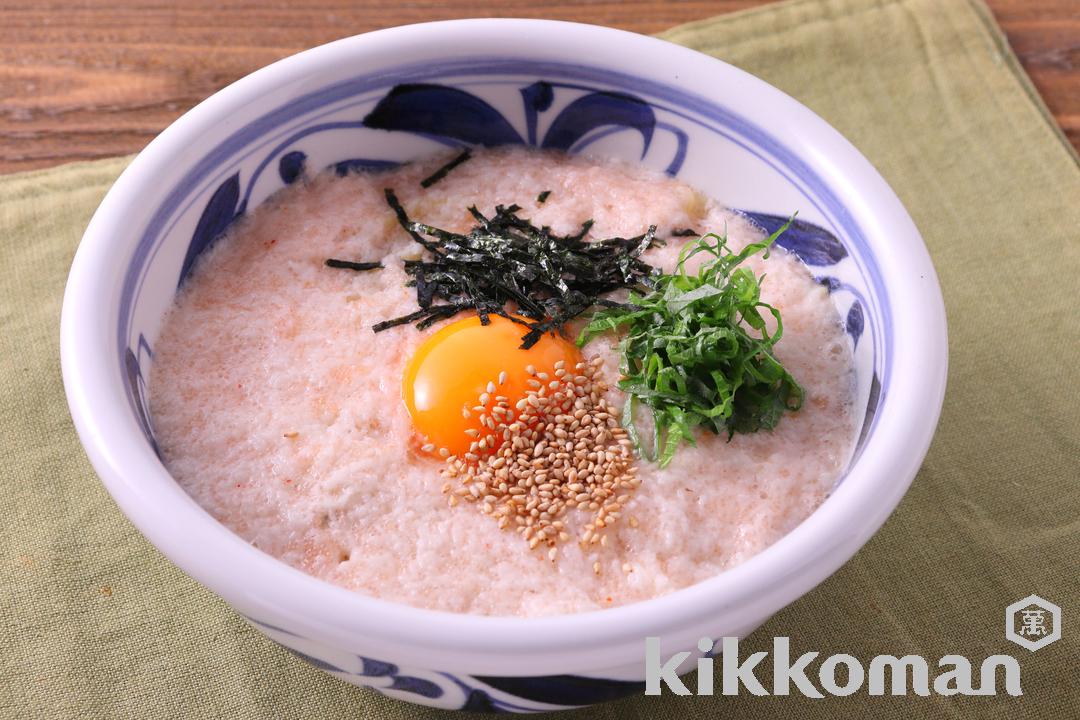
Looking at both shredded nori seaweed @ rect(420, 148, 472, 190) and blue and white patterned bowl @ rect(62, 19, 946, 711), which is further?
shredded nori seaweed @ rect(420, 148, 472, 190)

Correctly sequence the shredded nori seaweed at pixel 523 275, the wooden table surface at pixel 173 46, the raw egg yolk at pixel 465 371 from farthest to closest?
the wooden table surface at pixel 173 46, the shredded nori seaweed at pixel 523 275, the raw egg yolk at pixel 465 371

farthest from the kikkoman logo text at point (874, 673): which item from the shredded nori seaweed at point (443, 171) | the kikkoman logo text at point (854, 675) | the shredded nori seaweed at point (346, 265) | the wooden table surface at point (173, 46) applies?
the wooden table surface at point (173, 46)

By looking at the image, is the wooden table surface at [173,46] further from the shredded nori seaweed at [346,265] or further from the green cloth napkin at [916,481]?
the shredded nori seaweed at [346,265]

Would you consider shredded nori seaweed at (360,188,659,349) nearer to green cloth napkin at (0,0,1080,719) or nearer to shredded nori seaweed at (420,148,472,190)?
shredded nori seaweed at (420,148,472,190)

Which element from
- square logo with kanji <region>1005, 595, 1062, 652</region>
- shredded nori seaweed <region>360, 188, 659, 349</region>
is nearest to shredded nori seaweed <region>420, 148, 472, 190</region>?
shredded nori seaweed <region>360, 188, 659, 349</region>

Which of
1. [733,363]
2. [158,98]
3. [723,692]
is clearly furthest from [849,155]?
[158,98]
